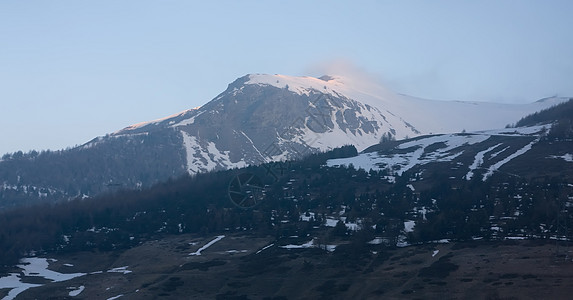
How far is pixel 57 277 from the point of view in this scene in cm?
14400

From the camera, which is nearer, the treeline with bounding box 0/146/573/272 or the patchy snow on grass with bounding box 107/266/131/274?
the patchy snow on grass with bounding box 107/266/131/274

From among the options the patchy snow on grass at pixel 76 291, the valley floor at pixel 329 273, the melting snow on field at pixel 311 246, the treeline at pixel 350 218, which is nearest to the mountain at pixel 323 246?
the patchy snow on grass at pixel 76 291

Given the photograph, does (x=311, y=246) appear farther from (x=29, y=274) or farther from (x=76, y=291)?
(x=29, y=274)

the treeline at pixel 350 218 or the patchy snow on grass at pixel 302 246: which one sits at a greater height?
the treeline at pixel 350 218

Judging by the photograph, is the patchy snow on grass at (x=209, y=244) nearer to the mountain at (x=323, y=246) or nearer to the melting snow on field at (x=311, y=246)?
the mountain at (x=323, y=246)

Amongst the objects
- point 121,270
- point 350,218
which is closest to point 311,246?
point 350,218

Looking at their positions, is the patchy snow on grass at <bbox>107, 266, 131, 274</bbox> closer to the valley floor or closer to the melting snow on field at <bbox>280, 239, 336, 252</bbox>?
the valley floor

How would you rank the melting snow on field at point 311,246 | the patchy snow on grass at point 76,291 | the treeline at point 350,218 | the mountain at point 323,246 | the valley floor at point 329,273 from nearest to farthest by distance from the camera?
the valley floor at point 329,273
the mountain at point 323,246
the patchy snow on grass at point 76,291
the melting snow on field at point 311,246
the treeline at point 350,218


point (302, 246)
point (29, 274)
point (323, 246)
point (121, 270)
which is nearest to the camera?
point (121, 270)

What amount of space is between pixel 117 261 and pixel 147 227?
2854 centimetres

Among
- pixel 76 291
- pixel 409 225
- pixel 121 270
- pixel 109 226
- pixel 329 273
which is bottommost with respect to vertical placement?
pixel 329 273

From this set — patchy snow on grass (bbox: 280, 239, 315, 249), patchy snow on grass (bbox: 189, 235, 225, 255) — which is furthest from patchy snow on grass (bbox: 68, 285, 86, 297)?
patchy snow on grass (bbox: 280, 239, 315, 249)

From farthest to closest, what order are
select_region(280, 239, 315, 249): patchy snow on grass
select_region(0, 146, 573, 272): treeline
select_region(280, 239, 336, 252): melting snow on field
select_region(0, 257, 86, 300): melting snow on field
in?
select_region(280, 239, 315, 249): patchy snow on grass → select_region(0, 146, 573, 272): treeline → select_region(280, 239, 336, 252): melting snow on field → select_region(0, 257, 86, 300): melting snow on field

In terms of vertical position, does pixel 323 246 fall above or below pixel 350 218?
below
